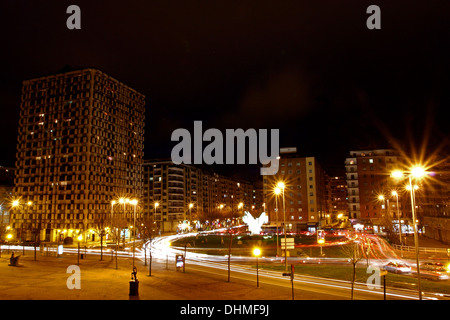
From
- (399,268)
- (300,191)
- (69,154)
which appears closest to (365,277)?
(399,268)

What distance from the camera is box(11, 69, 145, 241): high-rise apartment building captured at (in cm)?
9019

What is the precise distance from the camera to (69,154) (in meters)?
93.4

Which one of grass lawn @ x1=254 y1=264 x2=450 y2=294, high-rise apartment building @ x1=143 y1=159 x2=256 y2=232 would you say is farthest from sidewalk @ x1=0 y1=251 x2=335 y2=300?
high-rise apartment building @ x1=143 y1=159 x2=256 y2=232

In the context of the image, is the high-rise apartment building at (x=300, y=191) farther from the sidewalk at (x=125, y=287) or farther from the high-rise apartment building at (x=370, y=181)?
the sidewalk at (x=125, y=287)

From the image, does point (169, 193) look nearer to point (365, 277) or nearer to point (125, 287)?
point (365, 277)

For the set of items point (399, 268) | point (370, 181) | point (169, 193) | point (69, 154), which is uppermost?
point (69, 154)

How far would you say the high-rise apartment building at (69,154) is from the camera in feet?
296

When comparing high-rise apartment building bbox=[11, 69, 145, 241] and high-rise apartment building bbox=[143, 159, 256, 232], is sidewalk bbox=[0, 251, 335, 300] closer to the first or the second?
high-rise apartment building bbox=[11, 69, 145, 241]

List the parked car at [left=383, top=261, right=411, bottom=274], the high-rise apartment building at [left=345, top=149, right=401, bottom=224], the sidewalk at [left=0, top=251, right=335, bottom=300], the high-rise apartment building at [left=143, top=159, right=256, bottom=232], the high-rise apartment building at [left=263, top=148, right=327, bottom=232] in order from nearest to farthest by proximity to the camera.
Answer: the sidewalk at [left=0, top=251, right=335, bottom=300], the parked car at [left=383, top=261, right=411, bottom=274], the high-rise apartment building at [left=263, top=148, right=327, bottom=232], the high-rise apartment building at [left=345, top=149, right=401, bottom=224], the high-rise apartment building at [left=143, top=159, right=256, bottom=232]

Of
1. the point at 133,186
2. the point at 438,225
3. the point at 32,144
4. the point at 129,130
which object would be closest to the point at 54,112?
the point at 32,144

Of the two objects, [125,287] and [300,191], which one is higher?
[300,191]

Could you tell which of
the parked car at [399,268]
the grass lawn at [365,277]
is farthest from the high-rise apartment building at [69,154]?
the parked car at [399,268]

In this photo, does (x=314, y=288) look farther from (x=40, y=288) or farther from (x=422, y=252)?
(x=422, y=252)

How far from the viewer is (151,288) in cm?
2312
